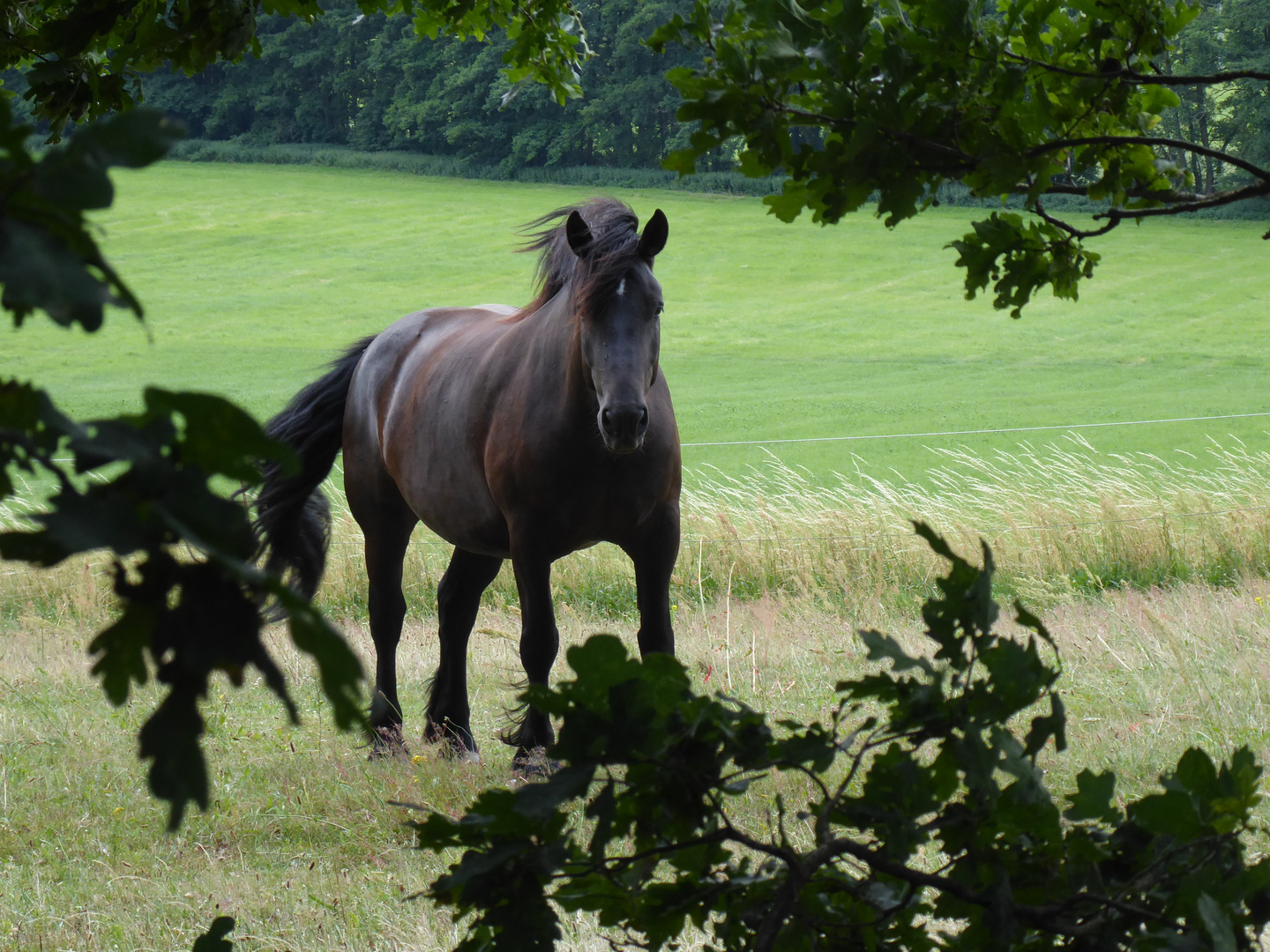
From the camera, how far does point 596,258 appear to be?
3.60 m

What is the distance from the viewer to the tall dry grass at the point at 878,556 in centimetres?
652

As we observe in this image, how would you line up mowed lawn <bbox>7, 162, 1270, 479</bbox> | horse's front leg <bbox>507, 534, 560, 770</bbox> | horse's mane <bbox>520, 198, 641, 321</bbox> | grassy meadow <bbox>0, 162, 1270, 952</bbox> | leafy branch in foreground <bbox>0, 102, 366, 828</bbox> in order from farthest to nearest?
mowed lawn <bbox>7, 162, 1270, 479</bbox> → horse's front leg <bbox>507, 534, 560, 770</bbox> → horse's mane <bbox>520, 198, 641, 321</bbox> → grassy meadow <bbox>0, 162, 1270, 952</bbox> → leafy branch in foreground <bbox>0, 102, 366, 828</bbox>

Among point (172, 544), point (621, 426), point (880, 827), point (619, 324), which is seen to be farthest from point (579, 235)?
point (172, 544)

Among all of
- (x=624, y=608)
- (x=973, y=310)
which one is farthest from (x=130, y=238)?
(x=624, y=608)

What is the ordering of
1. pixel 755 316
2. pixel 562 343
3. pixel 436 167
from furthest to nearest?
pixel 436 167 < pixel 755 316 < pixel 562 343

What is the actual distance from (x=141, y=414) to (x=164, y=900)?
2.76 m

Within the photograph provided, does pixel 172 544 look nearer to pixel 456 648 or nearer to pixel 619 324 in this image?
pixel 619 324

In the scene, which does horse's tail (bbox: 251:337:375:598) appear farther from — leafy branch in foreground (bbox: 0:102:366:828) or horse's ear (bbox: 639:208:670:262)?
leafy branch in foreground (bbox: 0:102:366:828)

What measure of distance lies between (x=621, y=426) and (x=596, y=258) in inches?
24.9

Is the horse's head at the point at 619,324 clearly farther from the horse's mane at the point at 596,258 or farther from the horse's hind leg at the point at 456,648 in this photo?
the horse's hind leg at the point at 456,648

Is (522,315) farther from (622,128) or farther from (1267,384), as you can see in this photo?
(622,128)

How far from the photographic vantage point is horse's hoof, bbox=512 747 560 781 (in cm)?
Answer: 379

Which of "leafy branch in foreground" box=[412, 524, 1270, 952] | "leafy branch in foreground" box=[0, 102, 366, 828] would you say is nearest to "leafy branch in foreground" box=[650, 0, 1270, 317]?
"leafy branch in foreground" box=[412, 524, 1270, 952]

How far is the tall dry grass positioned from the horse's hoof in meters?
2.31
